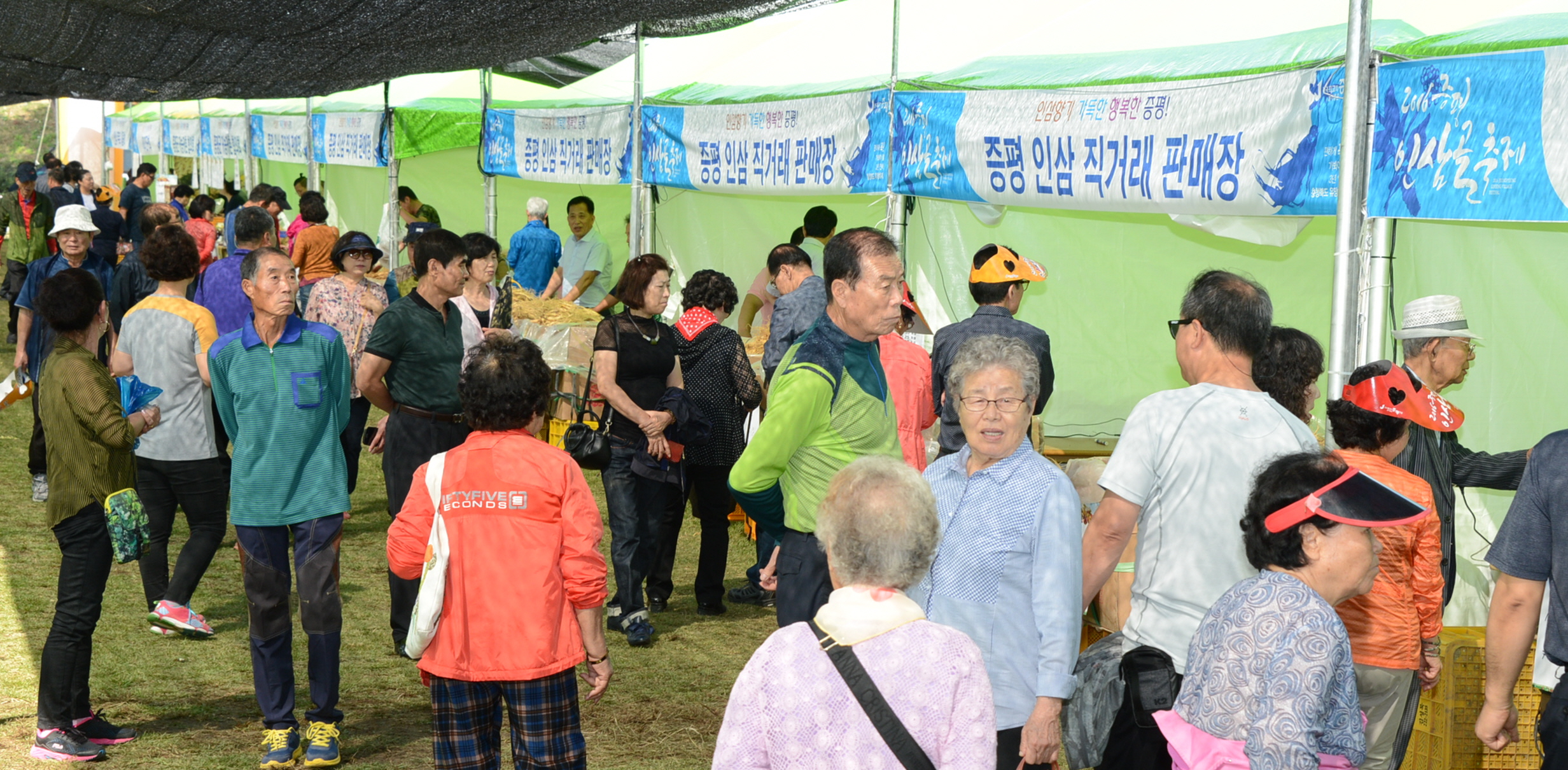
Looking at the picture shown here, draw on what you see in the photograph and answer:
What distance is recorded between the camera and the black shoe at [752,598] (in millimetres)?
7230

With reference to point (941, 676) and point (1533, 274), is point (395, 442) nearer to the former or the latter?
point (941, 676)

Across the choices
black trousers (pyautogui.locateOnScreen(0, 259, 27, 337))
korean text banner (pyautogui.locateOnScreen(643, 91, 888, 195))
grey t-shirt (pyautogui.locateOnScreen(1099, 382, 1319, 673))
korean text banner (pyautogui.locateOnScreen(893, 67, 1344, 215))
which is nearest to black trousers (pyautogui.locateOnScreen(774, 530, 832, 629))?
grey t-shirt (pyautogui.locateOnScreen(1099, 382, 1319, 673))

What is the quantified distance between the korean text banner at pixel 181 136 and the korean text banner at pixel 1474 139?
78.1ft

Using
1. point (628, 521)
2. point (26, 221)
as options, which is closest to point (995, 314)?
point (628, 521)

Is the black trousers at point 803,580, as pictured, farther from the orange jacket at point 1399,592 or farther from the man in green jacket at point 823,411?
the orange jacket at point 1399,592

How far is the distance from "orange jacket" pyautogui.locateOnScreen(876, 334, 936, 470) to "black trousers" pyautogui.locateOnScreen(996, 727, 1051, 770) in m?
2.49

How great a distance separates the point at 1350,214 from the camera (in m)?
4.84

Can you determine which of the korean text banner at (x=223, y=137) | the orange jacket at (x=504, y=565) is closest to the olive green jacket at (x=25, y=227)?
the korean text banner at (x=223, y=137)

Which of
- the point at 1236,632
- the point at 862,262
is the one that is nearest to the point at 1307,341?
the point at 862,262

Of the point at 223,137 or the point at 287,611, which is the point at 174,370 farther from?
the point at 223,137

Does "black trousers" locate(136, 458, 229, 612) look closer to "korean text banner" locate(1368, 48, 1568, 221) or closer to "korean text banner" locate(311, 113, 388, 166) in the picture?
"korean text banner" locate(1368, 48, 1568, 221)

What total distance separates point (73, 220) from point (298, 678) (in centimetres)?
420

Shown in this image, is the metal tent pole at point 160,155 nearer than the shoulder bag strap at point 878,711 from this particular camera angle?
No

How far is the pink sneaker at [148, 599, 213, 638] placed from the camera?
5949 mm
